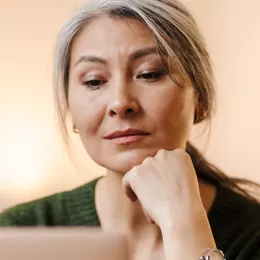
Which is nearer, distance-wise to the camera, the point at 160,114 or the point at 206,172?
the point at 160,114

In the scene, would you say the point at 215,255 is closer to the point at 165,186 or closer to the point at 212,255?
the point at 212,255

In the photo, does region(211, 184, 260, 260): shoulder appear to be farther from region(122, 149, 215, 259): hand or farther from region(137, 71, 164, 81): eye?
region(137, 71, 164, 81): eye

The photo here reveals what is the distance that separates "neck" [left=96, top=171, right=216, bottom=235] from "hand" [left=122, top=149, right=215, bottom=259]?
0.35 ft

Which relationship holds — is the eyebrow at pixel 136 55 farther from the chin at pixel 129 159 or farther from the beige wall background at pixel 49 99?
the beige wall background at pixel 49 99

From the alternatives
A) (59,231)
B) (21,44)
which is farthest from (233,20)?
(59,231)

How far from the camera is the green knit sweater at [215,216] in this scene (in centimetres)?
80

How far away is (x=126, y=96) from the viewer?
0.73 meters

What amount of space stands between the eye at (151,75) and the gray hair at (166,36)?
20mm

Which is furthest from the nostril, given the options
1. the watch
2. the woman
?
the watch

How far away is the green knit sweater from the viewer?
80cm

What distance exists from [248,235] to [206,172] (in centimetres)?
16

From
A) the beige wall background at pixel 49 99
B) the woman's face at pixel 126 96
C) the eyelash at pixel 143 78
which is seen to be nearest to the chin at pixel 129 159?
the woman's face at pixel 126 96

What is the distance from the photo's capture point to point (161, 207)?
2.23ft

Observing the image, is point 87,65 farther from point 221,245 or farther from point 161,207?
point 221,245
